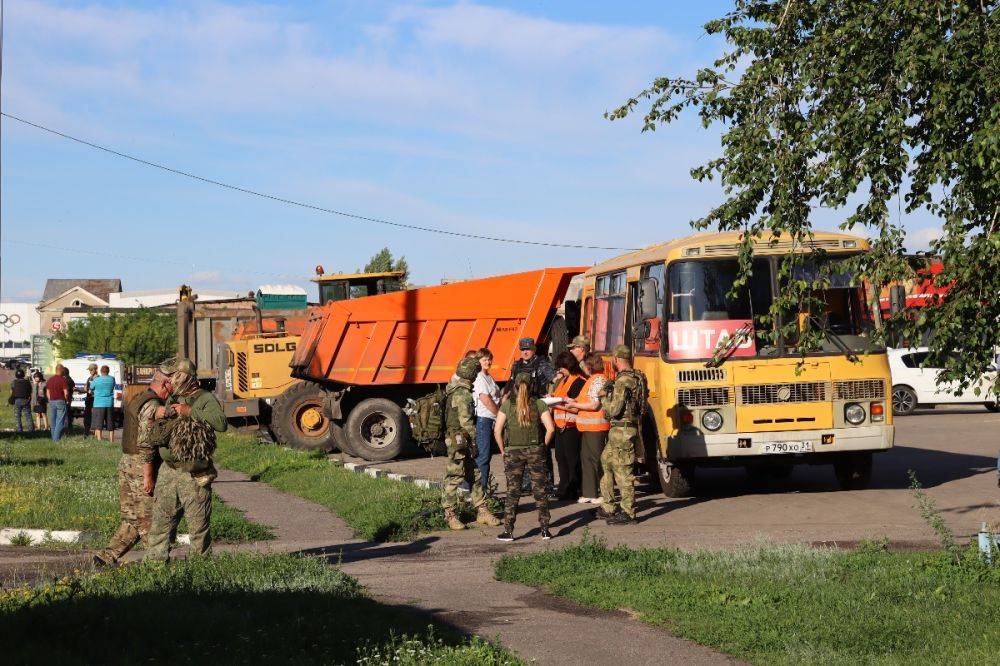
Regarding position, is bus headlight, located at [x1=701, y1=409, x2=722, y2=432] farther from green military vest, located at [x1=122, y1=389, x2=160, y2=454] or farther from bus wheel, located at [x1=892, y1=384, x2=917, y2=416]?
bus wheel, located at [x1=892, y1=384, x2=917, y2=416]

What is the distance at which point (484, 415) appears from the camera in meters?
14.5

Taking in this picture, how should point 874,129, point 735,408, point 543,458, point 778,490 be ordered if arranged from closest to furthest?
point 874,129
point 543,458
point 735,408
point 778,490

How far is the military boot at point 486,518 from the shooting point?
13.8m

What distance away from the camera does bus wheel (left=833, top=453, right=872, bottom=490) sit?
632 inches

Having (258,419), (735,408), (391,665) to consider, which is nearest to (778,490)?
(735,408)

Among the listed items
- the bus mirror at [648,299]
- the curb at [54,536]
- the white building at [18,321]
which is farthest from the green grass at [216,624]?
the white building at [18,321]

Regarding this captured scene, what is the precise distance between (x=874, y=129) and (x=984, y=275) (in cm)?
120

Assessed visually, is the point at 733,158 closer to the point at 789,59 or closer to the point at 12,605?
the point at 789,59

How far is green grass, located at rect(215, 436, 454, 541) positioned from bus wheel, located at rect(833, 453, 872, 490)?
510 cm

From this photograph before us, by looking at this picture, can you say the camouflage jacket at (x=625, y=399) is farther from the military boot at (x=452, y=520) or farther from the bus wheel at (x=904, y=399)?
the bus wheel at (x=904, y=399)

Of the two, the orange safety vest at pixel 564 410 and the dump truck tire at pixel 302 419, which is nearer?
the orange safety vest at pixel 564 410

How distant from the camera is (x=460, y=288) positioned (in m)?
24.1

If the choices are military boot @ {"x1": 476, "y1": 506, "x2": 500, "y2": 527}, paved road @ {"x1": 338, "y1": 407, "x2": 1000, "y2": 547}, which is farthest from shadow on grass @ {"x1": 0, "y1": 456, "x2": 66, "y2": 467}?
military boot @ {"x1": 476, "y1": 506, "x2": 500, "y2": 527}

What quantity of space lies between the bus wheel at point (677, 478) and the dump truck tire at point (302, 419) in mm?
10371
